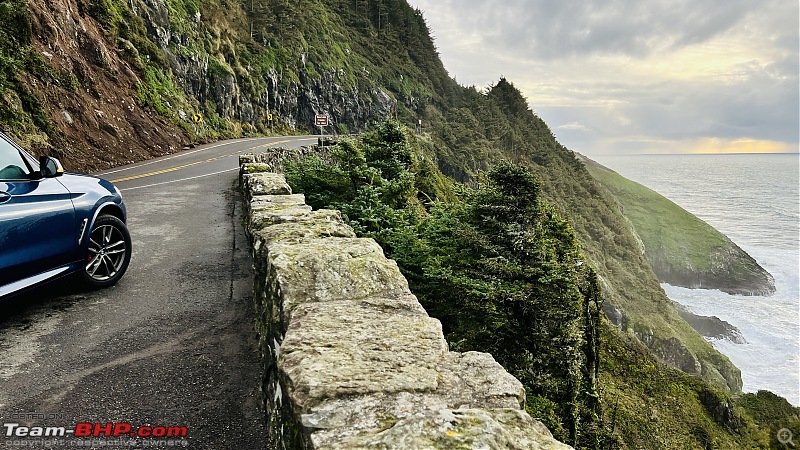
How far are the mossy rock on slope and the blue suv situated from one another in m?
91.0

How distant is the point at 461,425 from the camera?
5.54ft

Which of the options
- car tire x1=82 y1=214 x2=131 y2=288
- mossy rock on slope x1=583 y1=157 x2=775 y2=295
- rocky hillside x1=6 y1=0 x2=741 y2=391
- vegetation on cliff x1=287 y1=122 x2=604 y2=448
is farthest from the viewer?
mossy rock on slope x1=583 y1=157 x2=775 y2=295

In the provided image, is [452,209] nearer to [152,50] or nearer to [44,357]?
[44,357]

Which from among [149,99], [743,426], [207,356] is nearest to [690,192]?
[743,426]

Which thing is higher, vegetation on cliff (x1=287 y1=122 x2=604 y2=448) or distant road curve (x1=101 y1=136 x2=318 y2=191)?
distant road curve (x1=101 y1=136 x2=318 y2=191)

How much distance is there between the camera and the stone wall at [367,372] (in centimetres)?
170

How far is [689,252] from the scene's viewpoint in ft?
300

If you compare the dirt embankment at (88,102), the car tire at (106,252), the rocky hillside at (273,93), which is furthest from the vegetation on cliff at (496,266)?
the dirt embankment at (88,102)

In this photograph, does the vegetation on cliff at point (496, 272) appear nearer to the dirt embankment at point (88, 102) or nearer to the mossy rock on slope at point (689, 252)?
the dirt embankment at point (88, 102)

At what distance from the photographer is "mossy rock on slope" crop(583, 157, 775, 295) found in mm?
79125

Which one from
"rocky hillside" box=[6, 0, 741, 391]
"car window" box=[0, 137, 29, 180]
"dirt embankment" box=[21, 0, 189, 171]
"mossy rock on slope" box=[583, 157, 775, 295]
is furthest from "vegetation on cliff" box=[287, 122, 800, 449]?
"mossy rock on slope" box=[583, 157, 775, 295]

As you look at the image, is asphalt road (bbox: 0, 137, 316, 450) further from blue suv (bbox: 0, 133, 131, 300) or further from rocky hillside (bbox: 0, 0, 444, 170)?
rocky hillside (bbox: 0, 0, 444, 170)

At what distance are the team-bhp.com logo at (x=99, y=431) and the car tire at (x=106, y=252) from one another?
8.10ft

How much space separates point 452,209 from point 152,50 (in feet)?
90.0
